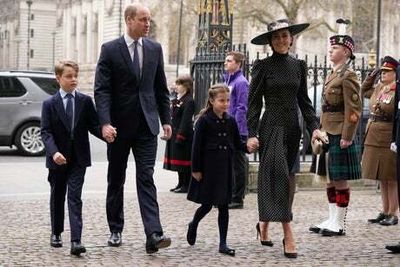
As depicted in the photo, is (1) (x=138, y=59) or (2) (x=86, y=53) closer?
(1) (x=138, y=59)

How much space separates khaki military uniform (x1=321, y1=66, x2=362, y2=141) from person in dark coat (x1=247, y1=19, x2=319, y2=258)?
101cm

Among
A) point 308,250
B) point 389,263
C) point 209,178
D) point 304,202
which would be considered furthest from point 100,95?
point 304,202

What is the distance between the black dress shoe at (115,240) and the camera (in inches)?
334

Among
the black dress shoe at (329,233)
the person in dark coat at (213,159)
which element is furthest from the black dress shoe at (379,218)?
the person in dark coat at (213,159)

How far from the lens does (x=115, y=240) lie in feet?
28.0

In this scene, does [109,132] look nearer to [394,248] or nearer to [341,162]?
[341,162]

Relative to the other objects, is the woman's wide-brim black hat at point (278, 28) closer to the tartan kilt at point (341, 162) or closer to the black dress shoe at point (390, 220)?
the tartan kilt at point (341, 162)

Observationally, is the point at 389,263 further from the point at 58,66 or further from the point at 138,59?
the point at 58,66

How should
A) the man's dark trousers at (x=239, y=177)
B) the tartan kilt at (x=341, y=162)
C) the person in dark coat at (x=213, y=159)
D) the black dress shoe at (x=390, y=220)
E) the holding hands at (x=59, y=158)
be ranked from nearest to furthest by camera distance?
the holding hands at (x=59, y=158)
the person in dark coat at (x=213, y=159)
the tartan kilt at (x=341, y=162)
the black dress shoe at (x=390, y=220)
the man's dark trousers at (x=239, y=177)

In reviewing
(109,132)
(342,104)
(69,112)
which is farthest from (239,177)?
(109,132)

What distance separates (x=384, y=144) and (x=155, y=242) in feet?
12.0

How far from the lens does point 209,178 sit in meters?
8.52

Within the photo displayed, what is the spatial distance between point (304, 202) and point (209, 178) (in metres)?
3.86

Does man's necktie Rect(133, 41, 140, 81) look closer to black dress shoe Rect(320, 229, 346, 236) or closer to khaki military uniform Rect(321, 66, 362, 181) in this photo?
khaki military uniform Rect(321, 66, 362, 181)
